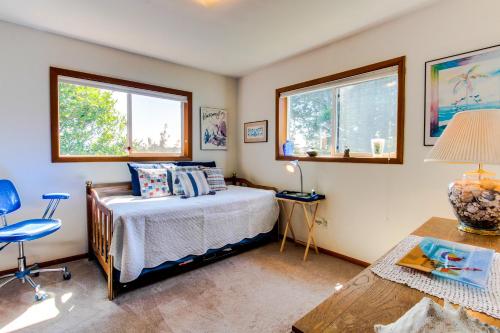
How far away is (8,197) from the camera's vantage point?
232cm

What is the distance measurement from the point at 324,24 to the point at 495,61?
134 cm

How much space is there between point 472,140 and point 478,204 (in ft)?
1.07

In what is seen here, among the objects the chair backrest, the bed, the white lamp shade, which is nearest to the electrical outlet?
the bed

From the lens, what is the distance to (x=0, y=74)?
2.43 m

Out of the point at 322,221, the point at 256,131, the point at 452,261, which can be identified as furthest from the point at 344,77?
the point at 452,261

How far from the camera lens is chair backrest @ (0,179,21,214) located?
228cm

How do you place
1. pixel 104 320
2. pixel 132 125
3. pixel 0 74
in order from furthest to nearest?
pixel 132 125 < pixel 0 74 < pixel 104 320

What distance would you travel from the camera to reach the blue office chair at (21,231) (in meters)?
2.03

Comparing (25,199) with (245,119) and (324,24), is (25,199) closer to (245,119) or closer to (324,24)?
(245,119)

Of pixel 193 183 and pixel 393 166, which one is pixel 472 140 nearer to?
pixel 393 166

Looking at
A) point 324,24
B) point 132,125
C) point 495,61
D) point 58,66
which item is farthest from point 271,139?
point 58,66

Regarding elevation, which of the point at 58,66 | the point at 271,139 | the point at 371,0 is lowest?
the point at 271,139

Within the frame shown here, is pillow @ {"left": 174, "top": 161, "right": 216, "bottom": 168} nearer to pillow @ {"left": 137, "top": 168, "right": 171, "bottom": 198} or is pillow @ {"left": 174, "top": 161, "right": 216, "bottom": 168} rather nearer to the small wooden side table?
pillow @ {"left": 137, "top": 168, "right": 171, "bottom": 198}

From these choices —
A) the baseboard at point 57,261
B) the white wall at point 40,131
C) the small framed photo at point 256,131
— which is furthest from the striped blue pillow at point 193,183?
the baseboard at point 57,261
